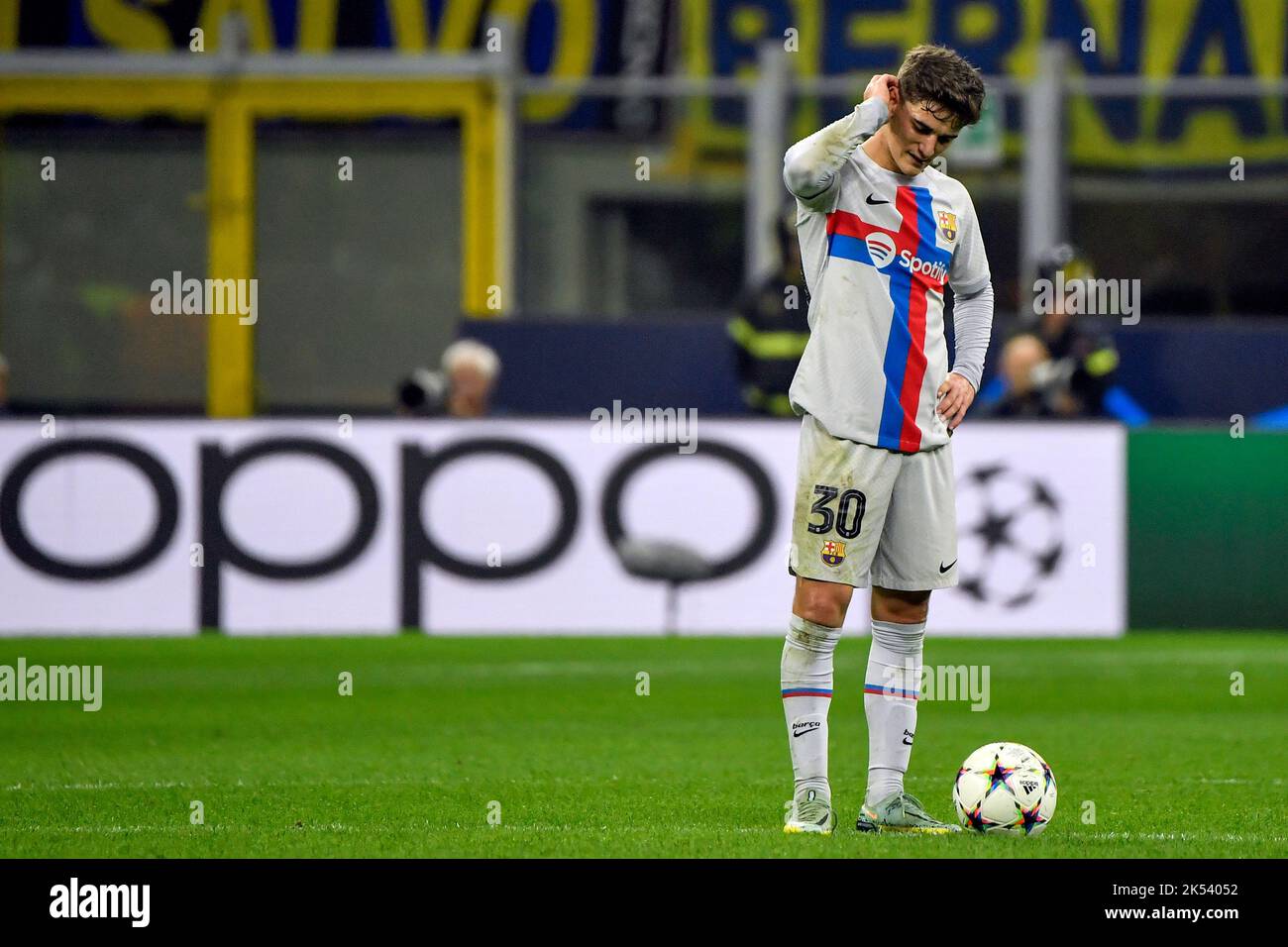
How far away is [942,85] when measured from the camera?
19.1 feet

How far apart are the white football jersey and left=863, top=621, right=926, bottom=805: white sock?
524 millimetres

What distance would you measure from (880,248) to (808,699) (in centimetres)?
118

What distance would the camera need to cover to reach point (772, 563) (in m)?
12.8

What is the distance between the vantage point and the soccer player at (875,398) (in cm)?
596

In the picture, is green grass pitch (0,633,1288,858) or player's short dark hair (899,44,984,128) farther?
green grass pitch (0,633,1288,858)

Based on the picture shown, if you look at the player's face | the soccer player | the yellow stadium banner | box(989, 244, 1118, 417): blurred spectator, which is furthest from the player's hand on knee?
the yellow stadium banner

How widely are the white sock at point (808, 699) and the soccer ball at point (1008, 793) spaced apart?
39 centimetres

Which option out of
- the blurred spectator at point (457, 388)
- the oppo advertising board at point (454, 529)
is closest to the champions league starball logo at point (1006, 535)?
the oppo advertising board at point (454, 529)

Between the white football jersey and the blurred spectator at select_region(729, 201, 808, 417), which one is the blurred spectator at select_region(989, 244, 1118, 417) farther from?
the white football jersey

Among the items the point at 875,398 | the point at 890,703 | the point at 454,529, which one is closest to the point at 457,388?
the point at 454,529

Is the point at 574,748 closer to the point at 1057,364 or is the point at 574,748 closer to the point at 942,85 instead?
the point at 942,85

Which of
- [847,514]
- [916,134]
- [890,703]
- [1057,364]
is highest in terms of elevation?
[916,134]

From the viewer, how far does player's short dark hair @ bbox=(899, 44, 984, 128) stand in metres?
5.82

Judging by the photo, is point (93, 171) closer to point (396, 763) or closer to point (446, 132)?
point (446, 132)
